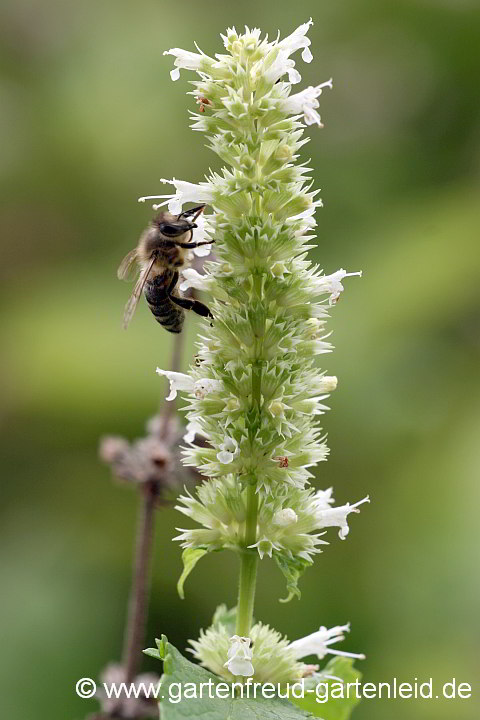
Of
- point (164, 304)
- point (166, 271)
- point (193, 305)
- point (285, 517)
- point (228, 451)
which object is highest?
point (166, 271)

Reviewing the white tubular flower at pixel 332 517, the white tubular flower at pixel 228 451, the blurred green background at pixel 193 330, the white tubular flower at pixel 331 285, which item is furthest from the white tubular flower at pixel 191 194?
the blurred green background at pixel 193 330

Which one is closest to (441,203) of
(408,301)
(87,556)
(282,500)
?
(408,301)

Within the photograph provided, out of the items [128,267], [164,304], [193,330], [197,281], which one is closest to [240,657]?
[197,281]

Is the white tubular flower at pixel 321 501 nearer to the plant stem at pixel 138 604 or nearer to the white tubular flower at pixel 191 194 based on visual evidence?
the plant stem at pixel 138 604

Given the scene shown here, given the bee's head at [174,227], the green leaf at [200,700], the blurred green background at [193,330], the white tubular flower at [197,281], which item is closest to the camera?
the green leaf at [200,700]

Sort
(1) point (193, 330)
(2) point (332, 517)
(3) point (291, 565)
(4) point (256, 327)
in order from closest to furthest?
1. (4) point (256, 327)
2. (3) point (291, 565)
3. (2) point (332, 517)
4. (1) point (193, 330)

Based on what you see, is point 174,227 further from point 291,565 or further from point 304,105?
point 291,565

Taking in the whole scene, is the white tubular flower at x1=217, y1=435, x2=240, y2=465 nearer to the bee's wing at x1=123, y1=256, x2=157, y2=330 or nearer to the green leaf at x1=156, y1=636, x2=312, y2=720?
the green leaf at x1=156, y1=636, x2=312, y2=720

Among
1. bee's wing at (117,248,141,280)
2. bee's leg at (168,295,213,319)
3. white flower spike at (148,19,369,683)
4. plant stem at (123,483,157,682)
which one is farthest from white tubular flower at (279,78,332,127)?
bee's wing at (117,248,141,280)
